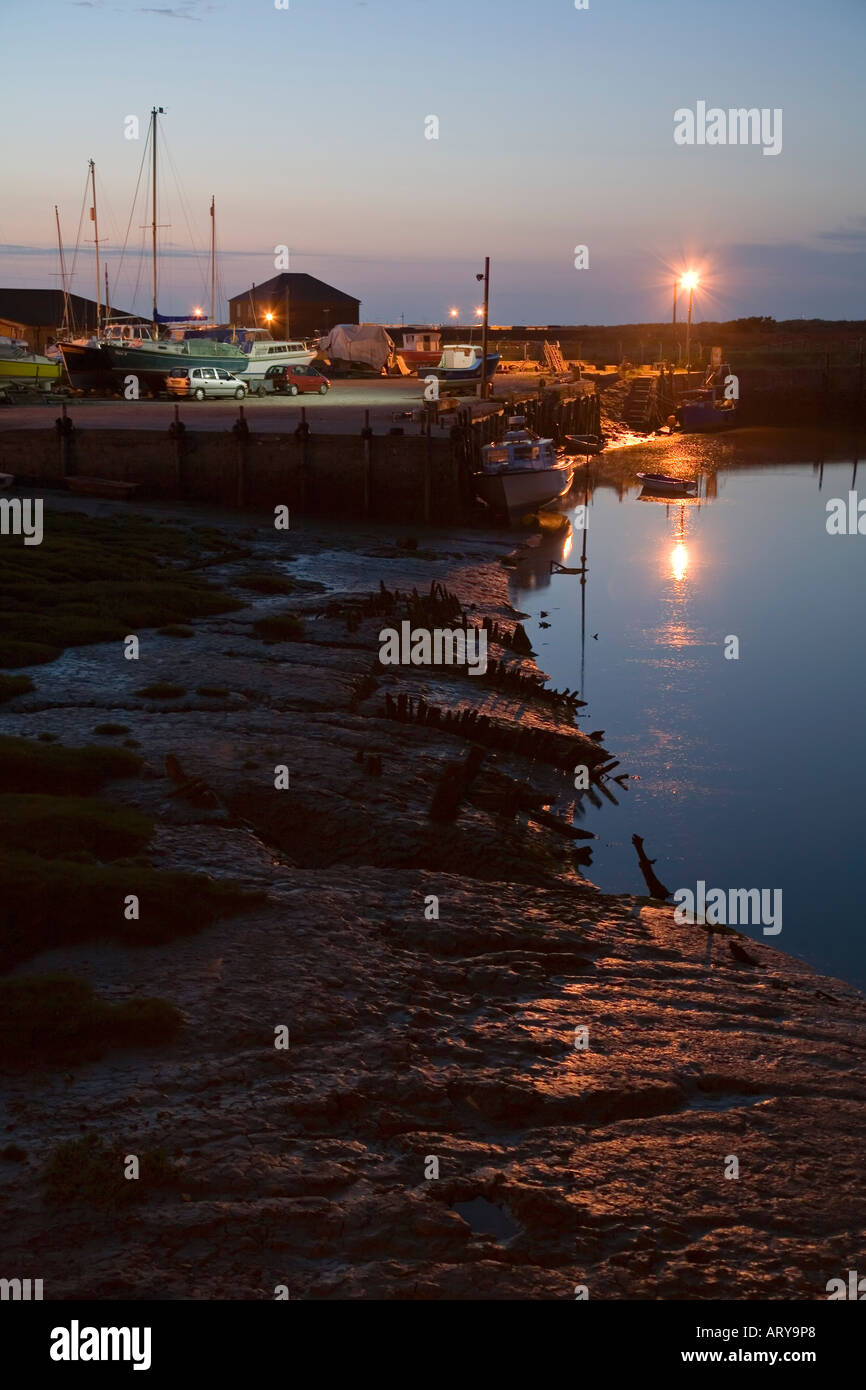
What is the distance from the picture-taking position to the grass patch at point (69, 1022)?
9047mm

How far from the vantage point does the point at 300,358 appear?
6594cm

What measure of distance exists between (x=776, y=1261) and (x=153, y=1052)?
163 inches

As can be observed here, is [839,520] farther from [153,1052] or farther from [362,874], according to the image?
[153,1052]

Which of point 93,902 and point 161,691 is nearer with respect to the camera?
point 93,902

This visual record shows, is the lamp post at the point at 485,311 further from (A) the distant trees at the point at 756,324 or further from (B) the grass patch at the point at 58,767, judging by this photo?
(A) the distant trees at the point at 756,324

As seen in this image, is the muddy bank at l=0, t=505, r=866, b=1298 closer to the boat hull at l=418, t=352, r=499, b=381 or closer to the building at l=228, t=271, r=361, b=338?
the boat hull at l=418, t=352, r=499, b=381

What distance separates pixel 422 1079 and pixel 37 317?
87035 mm

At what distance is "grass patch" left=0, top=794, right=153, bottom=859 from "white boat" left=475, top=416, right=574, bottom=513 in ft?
88.5

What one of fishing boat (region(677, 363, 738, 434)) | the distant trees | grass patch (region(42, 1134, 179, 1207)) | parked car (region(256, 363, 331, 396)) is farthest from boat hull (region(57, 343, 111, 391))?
the distant trees

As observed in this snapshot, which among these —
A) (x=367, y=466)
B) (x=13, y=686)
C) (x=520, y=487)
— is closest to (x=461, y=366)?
(x=520, y=487)

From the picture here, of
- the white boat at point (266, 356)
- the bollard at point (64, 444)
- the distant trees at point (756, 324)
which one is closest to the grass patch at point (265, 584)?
the bollard at point (64, 444)

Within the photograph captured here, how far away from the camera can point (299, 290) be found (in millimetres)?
100938

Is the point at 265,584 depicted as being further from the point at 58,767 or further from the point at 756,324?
the point at 756,324

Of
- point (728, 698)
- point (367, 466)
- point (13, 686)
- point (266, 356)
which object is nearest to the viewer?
point (13, 686)
